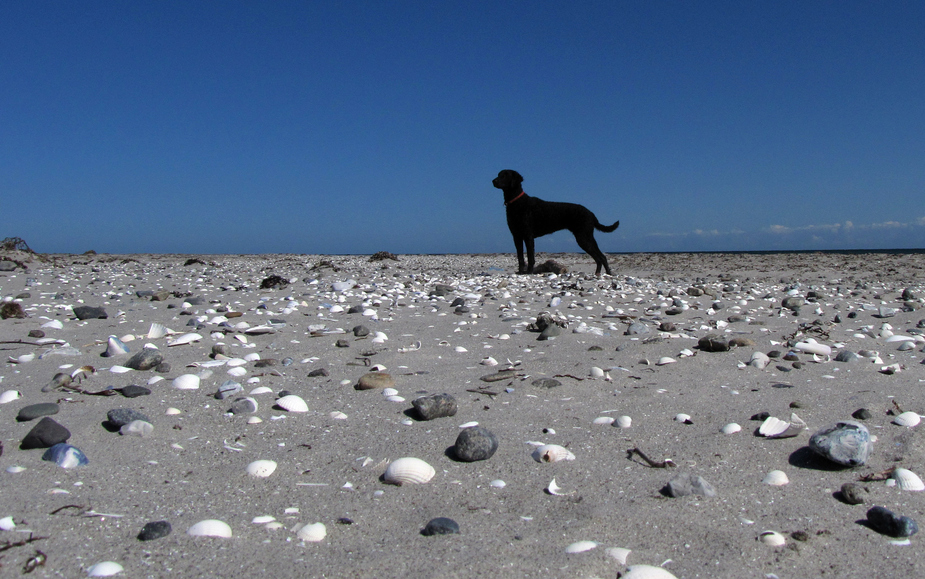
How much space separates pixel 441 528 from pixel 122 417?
4.64ft

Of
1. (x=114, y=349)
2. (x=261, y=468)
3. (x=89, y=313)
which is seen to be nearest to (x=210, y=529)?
(x=261, y=468)

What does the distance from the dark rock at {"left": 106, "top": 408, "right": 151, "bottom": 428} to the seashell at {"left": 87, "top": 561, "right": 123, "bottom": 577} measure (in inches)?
38.1

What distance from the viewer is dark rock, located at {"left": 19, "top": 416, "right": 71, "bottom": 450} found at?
1925 millimetres

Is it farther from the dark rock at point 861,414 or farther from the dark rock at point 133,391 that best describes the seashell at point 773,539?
the dark rock at point 133,391

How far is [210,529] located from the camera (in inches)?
57.3

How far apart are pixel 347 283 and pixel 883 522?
6.15 metres

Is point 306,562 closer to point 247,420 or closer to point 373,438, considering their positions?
point 373,438

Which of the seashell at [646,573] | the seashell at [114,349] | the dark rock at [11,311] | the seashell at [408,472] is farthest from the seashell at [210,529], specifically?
the dark rock at [11,311]

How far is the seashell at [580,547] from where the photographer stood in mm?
1388

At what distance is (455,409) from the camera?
2391mm

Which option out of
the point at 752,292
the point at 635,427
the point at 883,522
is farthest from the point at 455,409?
the point at 752,292

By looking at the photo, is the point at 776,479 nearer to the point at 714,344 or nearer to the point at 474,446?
the point at 474,446

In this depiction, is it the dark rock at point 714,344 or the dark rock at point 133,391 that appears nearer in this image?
the dark rock at point 133,391

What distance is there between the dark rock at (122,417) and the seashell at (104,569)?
3.18ft
